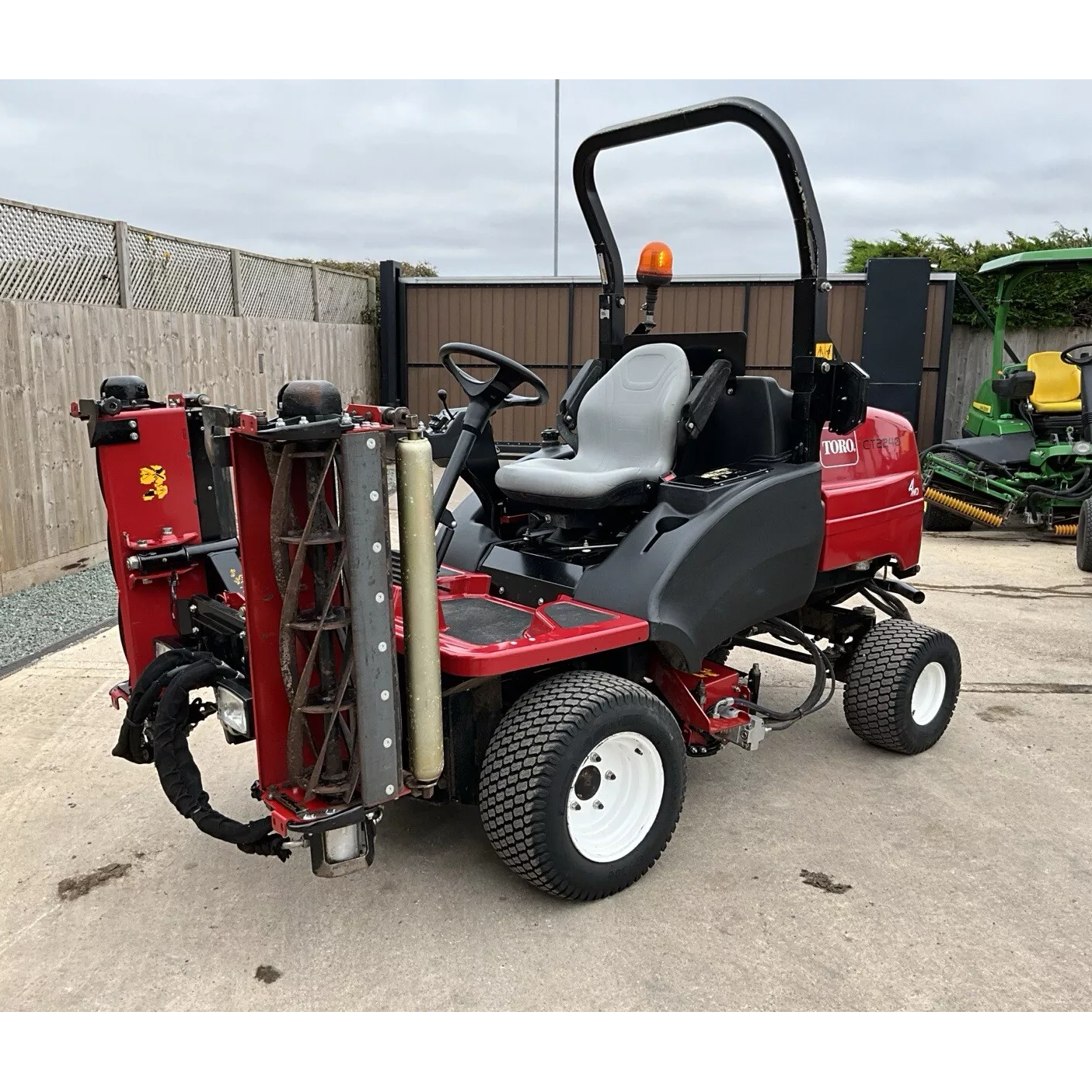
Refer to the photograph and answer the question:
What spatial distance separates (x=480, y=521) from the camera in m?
3.70

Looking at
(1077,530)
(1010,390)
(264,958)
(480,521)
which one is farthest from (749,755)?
(1010,390)

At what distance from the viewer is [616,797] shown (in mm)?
2799

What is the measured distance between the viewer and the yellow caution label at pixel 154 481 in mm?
2971

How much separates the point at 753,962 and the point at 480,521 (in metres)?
1.86

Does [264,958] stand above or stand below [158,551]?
below

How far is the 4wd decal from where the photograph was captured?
3.55 meters

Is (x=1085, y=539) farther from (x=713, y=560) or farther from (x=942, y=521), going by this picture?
(x=713, y=560)

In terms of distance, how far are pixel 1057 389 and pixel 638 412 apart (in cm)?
625

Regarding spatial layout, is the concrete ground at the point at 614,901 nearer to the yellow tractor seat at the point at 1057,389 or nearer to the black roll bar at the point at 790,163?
the black roll bar at the point at 790,163

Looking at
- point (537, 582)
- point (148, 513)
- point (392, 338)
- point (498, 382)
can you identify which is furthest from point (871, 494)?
point (392, 338)

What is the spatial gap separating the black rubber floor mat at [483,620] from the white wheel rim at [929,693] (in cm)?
174

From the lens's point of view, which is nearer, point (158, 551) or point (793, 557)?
point (158, 551)

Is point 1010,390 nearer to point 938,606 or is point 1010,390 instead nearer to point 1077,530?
point 1077,530

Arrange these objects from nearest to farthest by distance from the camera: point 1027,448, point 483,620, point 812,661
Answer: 1. point 483,620
2. point 812,661
3. point 1027,448
